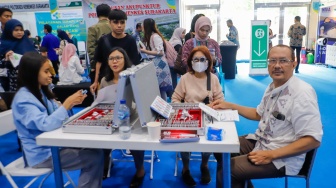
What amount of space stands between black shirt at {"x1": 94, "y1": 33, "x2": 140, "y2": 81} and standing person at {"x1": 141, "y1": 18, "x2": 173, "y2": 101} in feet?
2.20

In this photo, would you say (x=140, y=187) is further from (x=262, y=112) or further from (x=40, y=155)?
A: (x=262, y=112)

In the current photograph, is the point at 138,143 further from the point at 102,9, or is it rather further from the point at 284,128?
the point at 102,9

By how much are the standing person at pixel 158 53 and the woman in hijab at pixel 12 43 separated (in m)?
1.48

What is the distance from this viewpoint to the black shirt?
275 cm

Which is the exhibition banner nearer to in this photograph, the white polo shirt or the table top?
the table top

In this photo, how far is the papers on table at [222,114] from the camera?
1770 mm

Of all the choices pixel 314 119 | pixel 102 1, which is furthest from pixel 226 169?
pixel 102 1

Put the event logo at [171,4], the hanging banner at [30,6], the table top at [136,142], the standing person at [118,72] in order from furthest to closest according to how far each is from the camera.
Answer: the hanging banner at [30,6]
the event logo at [171,4]
the standing person at [118,72]
the table top at [136,142]

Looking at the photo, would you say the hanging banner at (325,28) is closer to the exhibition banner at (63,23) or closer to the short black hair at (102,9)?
the short black hair at (102,9)

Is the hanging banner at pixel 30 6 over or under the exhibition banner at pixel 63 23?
over

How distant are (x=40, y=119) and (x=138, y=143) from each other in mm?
627

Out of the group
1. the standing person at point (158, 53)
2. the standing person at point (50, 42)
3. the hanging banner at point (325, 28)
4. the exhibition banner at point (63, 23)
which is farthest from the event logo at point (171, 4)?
the hanging banner at point (325, 28)

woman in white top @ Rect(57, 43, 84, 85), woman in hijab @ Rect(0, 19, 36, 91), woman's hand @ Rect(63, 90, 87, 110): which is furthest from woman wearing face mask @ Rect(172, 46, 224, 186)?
woman in white top @ Rect(57, 43, 84, 85)

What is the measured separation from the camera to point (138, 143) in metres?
1.48
